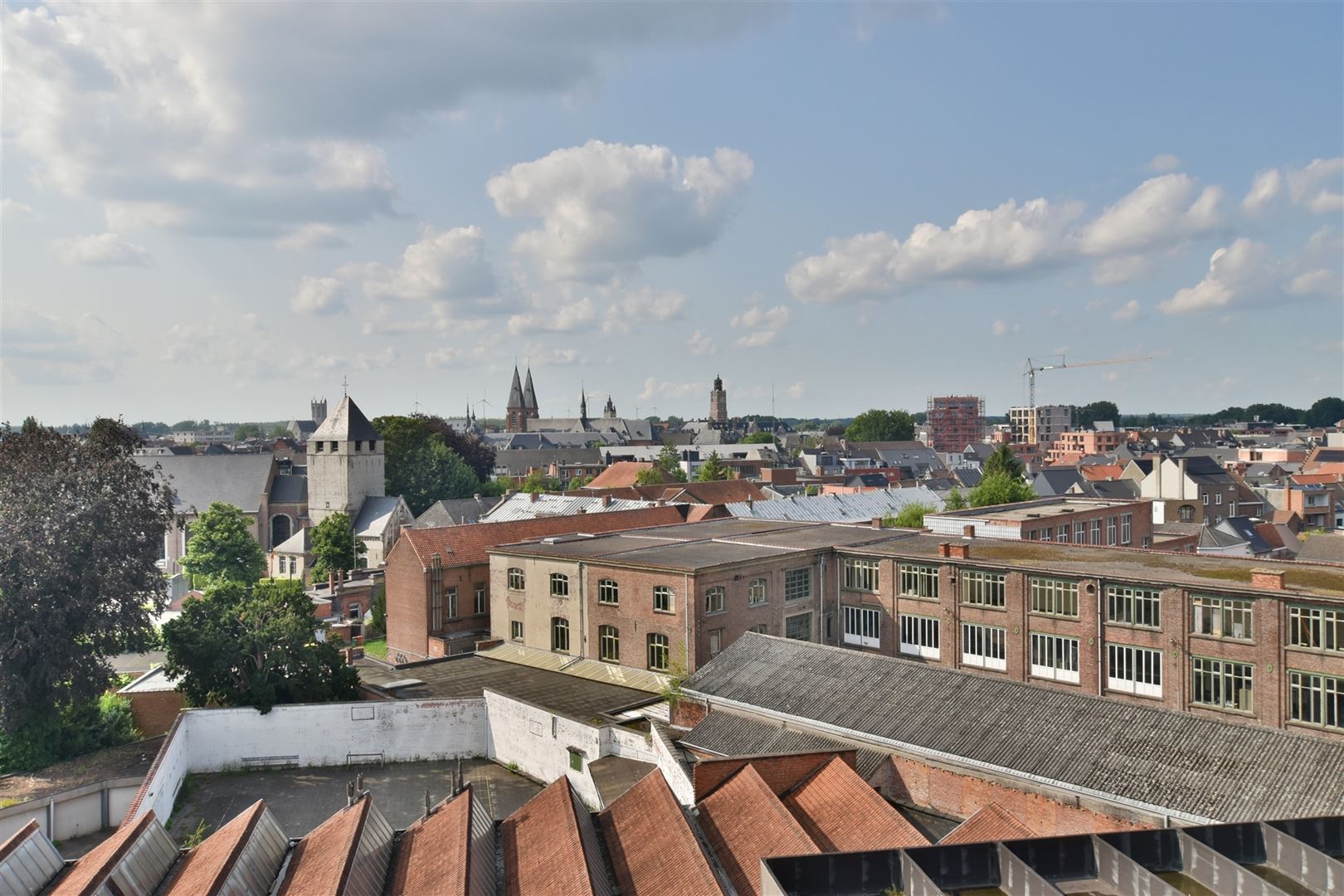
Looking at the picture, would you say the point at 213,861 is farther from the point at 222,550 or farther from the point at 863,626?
the point at 222,550

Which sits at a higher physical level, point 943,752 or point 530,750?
point 943,752

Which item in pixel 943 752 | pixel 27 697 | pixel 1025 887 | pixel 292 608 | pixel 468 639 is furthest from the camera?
pixel 468 639

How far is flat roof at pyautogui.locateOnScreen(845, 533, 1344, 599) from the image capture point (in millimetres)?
29297

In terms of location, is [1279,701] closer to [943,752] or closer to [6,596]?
[943,752]

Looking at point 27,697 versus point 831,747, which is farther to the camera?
point 27,697

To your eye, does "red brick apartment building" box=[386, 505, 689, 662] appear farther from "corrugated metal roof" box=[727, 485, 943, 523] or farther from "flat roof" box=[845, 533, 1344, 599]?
"flat roof" box=[845, 533, 1344, 599]

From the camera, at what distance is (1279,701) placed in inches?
1070

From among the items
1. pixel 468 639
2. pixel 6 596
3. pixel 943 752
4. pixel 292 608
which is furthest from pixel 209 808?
pixel 943 752

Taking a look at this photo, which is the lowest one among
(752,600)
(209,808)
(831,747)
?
(209,808)

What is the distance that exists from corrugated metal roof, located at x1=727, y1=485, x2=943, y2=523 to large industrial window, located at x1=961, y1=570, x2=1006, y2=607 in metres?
22.0

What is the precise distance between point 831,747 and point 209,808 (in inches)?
795

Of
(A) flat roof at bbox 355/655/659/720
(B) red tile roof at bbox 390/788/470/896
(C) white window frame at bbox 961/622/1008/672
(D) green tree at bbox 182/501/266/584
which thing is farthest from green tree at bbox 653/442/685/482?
(B) red tile roof at bbox 390/788/470/896

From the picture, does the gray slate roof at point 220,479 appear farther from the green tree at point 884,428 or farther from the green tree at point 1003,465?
the green tree at point 884,428

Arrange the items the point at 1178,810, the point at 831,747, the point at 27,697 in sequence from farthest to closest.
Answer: the point at 27,697, the point at 831,747, the point at 1178,810
